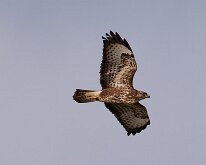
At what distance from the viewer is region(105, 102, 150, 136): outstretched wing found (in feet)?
75.9

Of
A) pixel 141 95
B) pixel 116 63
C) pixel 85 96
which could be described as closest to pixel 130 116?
pixel 141 95

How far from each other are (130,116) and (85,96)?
8.89 feet

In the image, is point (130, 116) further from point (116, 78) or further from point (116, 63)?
point (116, 63)

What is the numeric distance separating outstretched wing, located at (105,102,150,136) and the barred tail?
5.77 feet

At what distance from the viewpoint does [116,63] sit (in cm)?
2230

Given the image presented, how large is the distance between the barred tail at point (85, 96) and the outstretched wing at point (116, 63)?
76 centimetres

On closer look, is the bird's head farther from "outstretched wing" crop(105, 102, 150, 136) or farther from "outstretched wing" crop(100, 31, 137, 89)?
"outstretched wing" crop(105, 102, 150, 136)

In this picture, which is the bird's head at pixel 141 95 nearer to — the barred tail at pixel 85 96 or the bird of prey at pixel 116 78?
the bird of prey at pixel 116 78

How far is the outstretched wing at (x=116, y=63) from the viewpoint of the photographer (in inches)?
866

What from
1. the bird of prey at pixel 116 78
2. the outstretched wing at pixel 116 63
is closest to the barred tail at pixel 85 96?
the bird of prey at pixel 116 78

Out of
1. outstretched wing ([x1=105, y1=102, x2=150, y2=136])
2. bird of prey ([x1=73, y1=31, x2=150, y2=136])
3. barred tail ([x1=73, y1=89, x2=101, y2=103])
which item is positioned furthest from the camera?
outstretched wing ([x1=105, y1=102, x2=150, y2=136])

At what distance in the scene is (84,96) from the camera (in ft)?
70.0

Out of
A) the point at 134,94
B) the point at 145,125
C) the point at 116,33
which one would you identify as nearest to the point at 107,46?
the point at 116,33

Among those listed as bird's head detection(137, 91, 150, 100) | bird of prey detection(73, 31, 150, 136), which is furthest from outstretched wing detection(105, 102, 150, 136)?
bird's head detection(137, 91, 150, 100)
